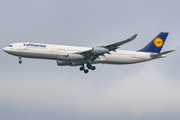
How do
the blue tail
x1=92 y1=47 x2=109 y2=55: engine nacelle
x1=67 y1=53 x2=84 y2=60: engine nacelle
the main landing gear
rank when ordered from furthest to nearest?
the blue tail < the main landing gear < x1=67 y1=53 x2=84 y2=60: engine nacelle < x1=92 y1=47 x2=109 y2=55: engine nacelle

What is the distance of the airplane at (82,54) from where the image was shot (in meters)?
56.3

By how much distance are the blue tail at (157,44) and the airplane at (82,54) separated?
202cm

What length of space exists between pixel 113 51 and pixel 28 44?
15.8 m

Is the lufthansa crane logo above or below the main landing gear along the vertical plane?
above

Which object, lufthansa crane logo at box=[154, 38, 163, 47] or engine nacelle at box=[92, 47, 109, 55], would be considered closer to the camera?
engine nacelle at box=[92, 47, 109, 55]

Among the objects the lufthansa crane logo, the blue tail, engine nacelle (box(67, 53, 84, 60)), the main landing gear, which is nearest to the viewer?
engine nacelle (box(67, 53, 84, 60))

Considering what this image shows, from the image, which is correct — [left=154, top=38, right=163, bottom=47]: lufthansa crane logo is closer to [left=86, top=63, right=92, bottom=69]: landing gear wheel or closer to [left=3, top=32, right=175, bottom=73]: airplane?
[left=3, top=32, right=175, bottom=73]: airplane

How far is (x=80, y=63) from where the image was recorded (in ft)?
207

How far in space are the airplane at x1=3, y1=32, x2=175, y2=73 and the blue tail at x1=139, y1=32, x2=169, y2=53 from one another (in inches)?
79.5

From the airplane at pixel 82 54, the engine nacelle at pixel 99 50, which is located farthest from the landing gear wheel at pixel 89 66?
the engine nacelle at pixel 99 50

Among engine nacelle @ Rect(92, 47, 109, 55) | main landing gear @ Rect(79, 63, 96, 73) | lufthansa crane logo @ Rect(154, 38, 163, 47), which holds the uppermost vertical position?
lufthansa crane logo @ Rect(154, 38, 163, 47)

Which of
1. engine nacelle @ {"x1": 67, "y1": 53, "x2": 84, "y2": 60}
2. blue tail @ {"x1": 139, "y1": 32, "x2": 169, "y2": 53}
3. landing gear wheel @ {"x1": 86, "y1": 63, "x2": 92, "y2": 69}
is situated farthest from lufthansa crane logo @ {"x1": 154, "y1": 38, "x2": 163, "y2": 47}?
engine nacelle @ {"x1": 67, "y1": 53, "x2": 84, "y2": 60}

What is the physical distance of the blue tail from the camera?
214ft

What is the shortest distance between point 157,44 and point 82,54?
17987 mm
